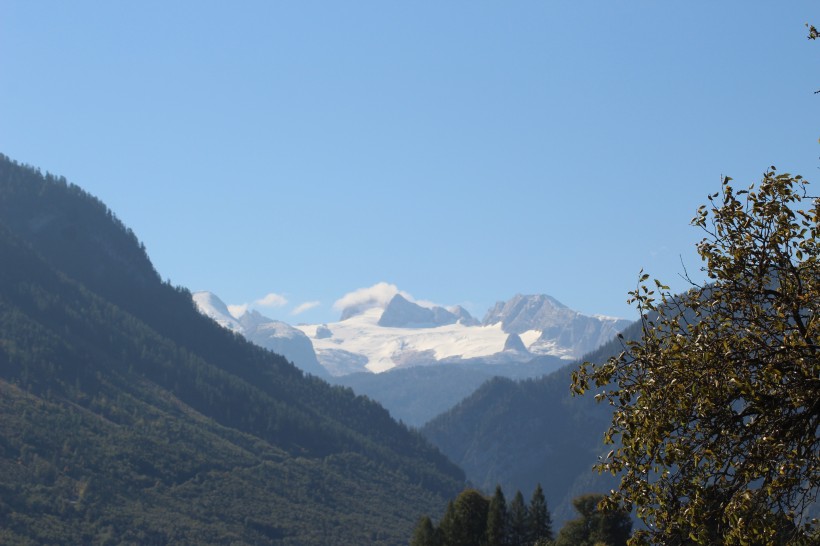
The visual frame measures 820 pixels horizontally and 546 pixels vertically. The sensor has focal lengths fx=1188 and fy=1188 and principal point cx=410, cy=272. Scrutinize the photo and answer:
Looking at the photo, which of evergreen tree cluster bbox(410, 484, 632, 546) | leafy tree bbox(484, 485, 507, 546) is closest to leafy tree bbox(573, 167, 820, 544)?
evergreen tree cluster bbox(410, 484, 632, 546)

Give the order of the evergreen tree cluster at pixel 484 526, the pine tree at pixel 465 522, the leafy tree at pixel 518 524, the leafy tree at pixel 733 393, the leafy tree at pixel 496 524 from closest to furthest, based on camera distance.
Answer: the leafy tree at pixel 733 393
the leafy tree at pixel 496 524
the evergreen tree cluster at pixel 484 526
the pine tree at pixel 465 522
the leafy tree at pixel 518 524

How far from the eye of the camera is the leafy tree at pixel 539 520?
Answer: 148 metres

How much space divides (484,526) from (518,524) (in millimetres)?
4211

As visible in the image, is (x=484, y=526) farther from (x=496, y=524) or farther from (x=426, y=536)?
(x=426, y=536)

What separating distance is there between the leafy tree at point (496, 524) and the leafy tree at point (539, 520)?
20.0 ft

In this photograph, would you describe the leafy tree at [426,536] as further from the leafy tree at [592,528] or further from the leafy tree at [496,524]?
the leafy tree at [592,528]

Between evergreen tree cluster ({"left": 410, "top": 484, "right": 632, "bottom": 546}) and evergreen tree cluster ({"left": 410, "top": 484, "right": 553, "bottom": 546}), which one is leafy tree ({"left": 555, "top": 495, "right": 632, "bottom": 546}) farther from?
evergreen tree cluster ({"left": 410, "top": 484, "right": 553, "bottom": 546})

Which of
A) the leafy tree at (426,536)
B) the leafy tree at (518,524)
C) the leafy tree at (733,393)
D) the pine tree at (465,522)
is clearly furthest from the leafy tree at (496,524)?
the leafy tree at (733,393)

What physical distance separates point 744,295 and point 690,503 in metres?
4.26

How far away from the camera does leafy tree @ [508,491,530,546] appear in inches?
5748

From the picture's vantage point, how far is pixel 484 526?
147 metres

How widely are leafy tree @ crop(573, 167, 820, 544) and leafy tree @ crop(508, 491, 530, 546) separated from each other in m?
124

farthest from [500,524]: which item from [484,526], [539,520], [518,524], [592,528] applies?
[592,528]

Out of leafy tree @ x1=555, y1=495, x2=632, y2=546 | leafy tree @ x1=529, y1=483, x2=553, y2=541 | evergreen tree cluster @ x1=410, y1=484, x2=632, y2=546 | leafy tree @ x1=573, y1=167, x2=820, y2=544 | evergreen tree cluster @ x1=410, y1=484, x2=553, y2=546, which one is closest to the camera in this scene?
leafy tree @ x1=573, y1=167, x2=820, y2=544
